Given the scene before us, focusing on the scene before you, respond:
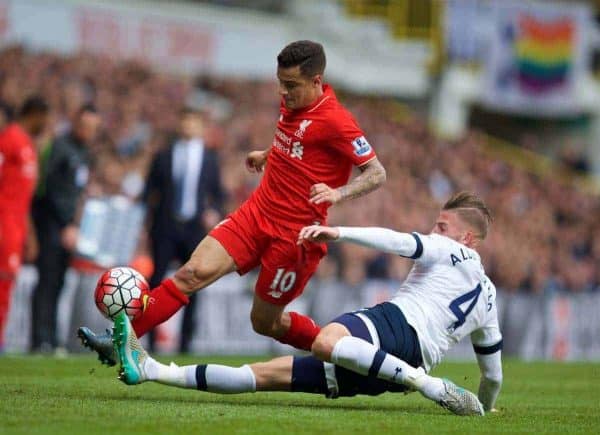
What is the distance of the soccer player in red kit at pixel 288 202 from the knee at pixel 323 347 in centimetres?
84

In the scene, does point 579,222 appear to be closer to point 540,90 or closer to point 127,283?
point 540,90

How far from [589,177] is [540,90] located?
8.61ft

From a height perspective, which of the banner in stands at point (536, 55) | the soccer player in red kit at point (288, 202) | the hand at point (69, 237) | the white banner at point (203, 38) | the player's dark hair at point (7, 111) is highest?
the soccer player in red kit at point (288, 202)

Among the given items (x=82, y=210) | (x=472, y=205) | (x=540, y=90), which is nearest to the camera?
(x=472, y=205)

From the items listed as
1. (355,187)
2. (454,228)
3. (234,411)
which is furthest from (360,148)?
(234,411)

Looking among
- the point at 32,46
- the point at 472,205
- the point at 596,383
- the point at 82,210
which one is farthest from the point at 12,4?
the point at 472,205

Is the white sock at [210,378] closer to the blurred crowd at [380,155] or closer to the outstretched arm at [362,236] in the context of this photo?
the outstretched arm at [362,236]

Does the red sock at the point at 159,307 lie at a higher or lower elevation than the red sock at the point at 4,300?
higher

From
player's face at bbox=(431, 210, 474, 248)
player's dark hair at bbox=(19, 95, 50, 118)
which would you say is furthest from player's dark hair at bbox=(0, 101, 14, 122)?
player's face at bbox=(431, 210, 474, 248)

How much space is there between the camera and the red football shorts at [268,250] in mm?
7652

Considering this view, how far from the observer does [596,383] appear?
35.6 ft

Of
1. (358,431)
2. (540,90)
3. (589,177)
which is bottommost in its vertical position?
(589,177)

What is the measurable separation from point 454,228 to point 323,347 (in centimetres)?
107

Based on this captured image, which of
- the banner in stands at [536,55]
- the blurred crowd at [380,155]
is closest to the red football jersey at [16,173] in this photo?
the blurred crowd at [380,155]
